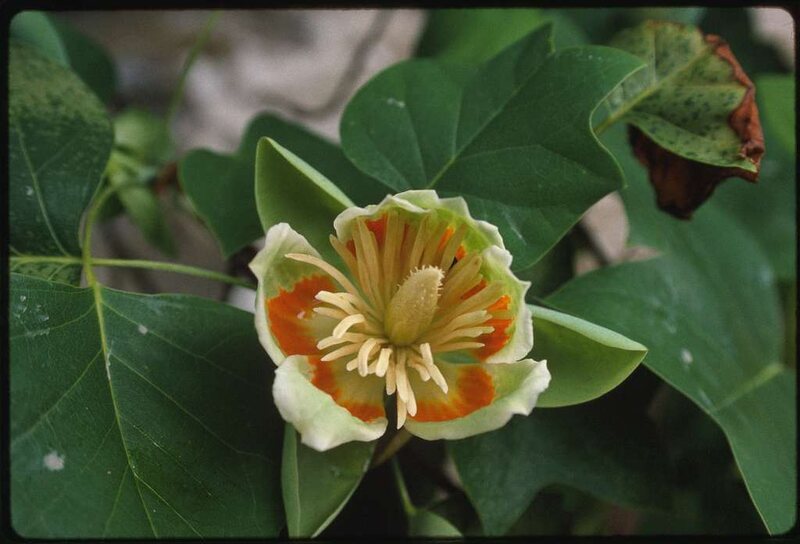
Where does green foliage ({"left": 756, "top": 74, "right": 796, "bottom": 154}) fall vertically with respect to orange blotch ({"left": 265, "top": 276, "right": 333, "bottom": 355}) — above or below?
above

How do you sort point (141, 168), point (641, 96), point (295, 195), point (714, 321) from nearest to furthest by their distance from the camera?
point (295, 195)
point (641, 96)
point (714, 321)
point (141, 168)

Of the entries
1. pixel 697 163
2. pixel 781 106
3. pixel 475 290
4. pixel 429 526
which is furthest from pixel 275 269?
pixel 781 106

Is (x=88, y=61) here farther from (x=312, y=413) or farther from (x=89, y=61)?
(x=312, y=413)

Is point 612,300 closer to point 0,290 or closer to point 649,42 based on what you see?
point 649,42

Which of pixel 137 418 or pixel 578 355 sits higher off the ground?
pixel 578 355

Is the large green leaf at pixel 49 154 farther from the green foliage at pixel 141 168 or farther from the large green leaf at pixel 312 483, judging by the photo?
the large green leaf at pixel 312 483

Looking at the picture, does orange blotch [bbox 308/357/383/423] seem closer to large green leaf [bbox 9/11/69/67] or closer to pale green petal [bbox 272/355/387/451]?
pale green petal [bbox 272/355/387/451]

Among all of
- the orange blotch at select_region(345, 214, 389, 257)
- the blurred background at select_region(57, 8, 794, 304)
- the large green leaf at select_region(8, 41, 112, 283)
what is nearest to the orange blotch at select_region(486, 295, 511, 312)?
the orange blotch at select_region(345, 214, 389, 257)
